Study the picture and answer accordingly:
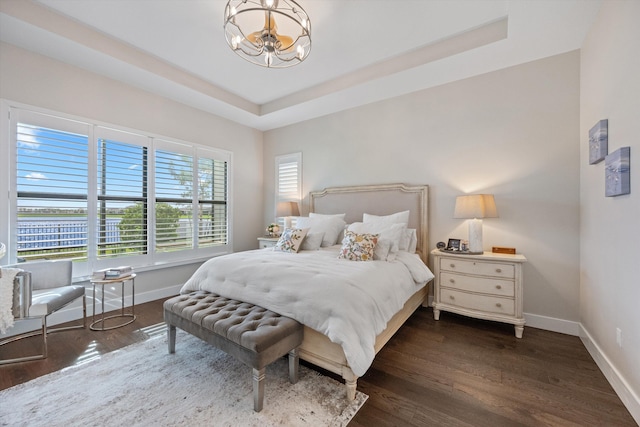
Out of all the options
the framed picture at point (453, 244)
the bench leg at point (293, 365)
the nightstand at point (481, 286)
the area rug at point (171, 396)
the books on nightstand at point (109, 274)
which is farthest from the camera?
the framed picture at point (453, 244)

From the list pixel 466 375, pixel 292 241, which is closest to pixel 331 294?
pixel 466 375

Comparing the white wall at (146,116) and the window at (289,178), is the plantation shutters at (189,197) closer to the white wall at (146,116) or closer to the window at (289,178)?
the white wall at (146,116)

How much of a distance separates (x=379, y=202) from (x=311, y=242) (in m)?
1.17

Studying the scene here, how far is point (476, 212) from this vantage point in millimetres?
2752

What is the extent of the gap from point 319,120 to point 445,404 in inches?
159

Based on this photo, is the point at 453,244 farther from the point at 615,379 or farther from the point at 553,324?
the point at 615,379

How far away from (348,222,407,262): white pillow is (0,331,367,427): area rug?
1275mm

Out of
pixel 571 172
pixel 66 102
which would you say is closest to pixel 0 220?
pixel 66 102

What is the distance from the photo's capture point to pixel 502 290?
2623mm

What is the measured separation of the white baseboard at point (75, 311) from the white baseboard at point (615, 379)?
4637 millimetres

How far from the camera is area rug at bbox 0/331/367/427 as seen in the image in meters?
1.58

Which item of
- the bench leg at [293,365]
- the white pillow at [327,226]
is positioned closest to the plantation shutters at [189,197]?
the white pillow at [327,226]

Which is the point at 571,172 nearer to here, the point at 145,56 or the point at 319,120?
the point at 319,120

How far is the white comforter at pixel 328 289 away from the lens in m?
1.75
